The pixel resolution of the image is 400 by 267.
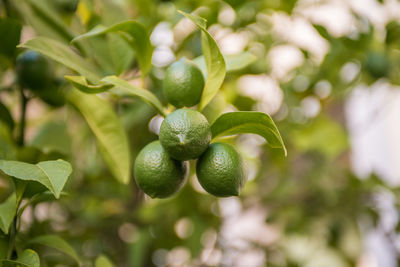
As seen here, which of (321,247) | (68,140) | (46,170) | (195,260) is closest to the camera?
(46,170)

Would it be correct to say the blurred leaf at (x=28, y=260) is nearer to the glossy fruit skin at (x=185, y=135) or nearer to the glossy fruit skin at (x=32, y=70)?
the glossy fruit skin at (x=185, y=135)

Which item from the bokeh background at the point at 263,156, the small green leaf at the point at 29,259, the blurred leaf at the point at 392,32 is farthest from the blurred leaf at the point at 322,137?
the small green leaf at the point at 29,259

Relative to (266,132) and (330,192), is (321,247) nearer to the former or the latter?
(330,192)

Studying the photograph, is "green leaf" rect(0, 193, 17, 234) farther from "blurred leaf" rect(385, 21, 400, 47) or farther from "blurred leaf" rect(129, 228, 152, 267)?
"blurred leaf" rect(385, 21, 400, 47)

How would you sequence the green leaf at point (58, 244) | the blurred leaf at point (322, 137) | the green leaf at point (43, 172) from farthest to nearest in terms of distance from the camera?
1. the blurred leaf at point (322, 137)
2. the green leaf at point (58, 244)
3. the green leaf at point (43, 172)

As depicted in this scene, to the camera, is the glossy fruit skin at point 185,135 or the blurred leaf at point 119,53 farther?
the blurred leaf at point 119,53

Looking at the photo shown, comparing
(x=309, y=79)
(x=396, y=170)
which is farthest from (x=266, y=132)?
(x=396, y=170)
